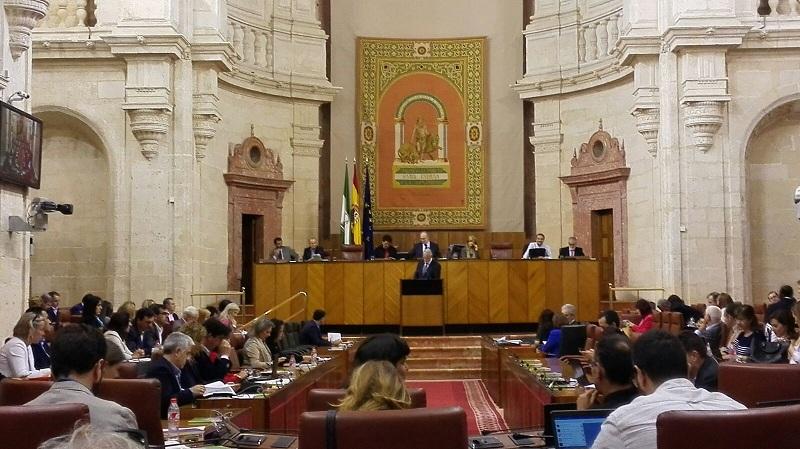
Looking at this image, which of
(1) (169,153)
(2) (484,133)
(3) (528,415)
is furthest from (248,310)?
(3) (528,415)

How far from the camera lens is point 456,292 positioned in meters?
15.3

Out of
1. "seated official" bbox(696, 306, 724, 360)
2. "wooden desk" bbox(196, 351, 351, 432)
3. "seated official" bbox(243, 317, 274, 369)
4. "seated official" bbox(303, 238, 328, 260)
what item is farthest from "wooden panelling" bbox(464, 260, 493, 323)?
"wooden desk" bbox(196, 351, 351, 432)

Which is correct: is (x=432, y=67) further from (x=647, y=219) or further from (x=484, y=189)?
(x=647, y=219)

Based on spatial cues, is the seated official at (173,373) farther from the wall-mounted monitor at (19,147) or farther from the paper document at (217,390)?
the wall-mounted monitor at (19,147)

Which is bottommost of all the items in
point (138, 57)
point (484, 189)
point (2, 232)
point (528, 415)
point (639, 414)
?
point (528, 415)

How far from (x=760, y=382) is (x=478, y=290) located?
10818mm

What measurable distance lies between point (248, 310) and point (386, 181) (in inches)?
180

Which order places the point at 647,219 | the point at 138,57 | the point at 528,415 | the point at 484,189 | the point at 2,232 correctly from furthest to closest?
the point at 484,189
the point at 647,219
the point at 138,57
the point at 2,232
the point at 528,415

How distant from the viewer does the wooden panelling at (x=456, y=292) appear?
15.2m

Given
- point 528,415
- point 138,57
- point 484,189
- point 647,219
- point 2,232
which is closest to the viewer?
point 528,415

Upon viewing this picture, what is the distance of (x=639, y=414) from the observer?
2.98 m

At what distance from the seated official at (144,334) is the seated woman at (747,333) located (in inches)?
225

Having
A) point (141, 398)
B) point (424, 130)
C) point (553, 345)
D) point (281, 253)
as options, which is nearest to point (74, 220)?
point (281, 253)

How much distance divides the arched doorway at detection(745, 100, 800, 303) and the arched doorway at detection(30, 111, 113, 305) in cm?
983
